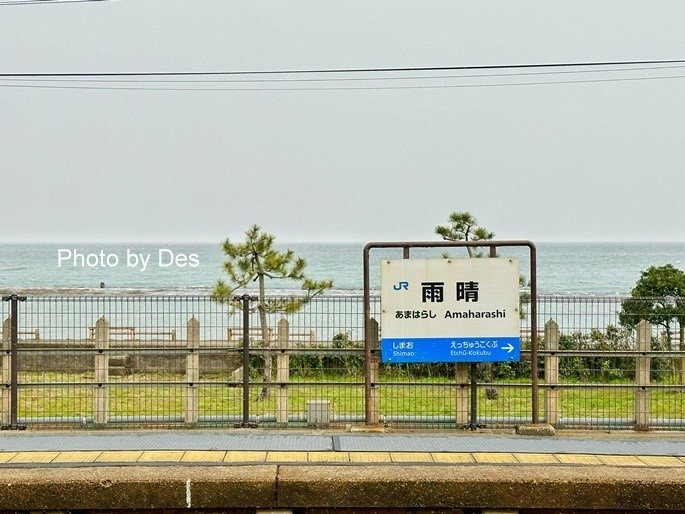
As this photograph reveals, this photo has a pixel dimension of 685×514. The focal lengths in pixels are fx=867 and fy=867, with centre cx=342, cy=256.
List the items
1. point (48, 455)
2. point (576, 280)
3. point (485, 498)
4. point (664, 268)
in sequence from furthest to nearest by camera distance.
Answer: point (576, 280), point (664, 268), point (48, 455), point (485, 498)

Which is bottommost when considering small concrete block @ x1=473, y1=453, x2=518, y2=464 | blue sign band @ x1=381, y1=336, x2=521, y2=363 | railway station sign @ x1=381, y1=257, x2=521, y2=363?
small concrete block @ x1=473, y1=453, x2=518, y2=464

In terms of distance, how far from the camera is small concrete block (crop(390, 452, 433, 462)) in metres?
7.68

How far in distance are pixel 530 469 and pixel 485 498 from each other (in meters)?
0.30

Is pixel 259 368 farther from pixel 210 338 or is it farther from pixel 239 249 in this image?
pixel 239 249

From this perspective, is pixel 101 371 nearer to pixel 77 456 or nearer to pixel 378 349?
pixel 77 456

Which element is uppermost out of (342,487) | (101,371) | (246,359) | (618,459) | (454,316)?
(454,316)

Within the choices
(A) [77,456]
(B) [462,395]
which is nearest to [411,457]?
(B) [462,395]

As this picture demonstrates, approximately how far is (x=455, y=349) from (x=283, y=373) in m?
1.95

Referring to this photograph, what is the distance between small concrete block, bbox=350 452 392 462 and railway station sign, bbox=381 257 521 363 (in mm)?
1541

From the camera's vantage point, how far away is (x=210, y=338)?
1058 cm

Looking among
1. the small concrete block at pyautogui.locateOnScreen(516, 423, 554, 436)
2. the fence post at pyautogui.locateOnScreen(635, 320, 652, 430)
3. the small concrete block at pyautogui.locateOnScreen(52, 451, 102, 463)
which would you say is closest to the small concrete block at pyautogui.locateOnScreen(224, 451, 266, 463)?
the small concrete block at pyautogui.locateOnScreen(52, 451, 102, 463)

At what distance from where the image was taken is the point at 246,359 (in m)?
9.73

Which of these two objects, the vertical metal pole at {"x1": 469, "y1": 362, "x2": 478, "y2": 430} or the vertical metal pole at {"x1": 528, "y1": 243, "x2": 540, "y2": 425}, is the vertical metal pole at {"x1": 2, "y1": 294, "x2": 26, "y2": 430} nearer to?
the vertical metal pole at {"x1": 469, "y1": 362, "x2": 478, "y2": 430}

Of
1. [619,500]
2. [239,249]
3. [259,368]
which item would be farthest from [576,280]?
[619,500]
